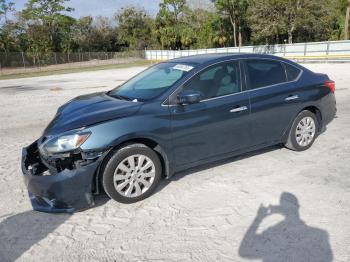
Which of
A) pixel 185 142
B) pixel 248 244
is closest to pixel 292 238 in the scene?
pixel 248 244

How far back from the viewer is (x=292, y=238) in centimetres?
322

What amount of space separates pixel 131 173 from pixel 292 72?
3.12m

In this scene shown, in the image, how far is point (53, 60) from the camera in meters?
44.4

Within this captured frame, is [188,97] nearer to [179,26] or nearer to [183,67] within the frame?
[183,67]

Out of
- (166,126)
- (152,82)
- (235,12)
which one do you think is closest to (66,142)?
(166,126)

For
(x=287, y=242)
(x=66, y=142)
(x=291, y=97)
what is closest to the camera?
(x=287, y=242)

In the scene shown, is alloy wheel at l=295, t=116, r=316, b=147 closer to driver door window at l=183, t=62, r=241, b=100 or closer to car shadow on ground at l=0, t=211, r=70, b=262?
driver door window at l=183, t=62, r=241, b=100

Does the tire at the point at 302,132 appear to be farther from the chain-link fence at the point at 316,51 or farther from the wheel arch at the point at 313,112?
the chain-link fence at the point at 316,51

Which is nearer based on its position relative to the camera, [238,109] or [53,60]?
[238,109]

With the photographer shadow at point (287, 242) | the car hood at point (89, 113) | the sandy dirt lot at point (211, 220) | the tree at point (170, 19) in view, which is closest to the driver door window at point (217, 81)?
the car hood at point (89, 113)

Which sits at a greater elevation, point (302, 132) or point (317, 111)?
point (317, 111)

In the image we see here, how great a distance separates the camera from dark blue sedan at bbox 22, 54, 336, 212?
369cm

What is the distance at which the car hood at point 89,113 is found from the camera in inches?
150

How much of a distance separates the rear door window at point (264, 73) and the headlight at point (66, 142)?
2.51 meters
